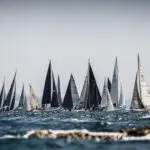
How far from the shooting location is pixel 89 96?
4921 inches

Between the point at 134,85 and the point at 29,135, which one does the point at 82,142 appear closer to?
the point at 29,135

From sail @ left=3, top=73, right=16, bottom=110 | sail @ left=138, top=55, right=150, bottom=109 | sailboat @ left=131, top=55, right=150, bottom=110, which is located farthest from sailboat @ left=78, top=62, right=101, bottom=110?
sail @ left=3, top=73, right=16, bottom=110

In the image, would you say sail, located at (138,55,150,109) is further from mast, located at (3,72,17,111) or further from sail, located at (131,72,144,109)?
mast, located at (3,72,17,111)

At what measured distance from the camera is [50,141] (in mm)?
40188

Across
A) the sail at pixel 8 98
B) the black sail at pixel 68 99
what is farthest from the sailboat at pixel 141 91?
the sail at pixel 8 98

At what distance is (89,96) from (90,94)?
1.12m

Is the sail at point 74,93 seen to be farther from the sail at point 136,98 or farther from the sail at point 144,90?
the sail at point 144,90

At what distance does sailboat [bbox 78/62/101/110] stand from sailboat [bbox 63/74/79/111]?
448 centimetres

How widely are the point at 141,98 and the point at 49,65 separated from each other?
3172cm

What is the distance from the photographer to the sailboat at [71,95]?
134 m

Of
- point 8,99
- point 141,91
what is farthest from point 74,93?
point 8,99

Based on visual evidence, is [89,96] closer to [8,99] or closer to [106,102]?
[106,102]

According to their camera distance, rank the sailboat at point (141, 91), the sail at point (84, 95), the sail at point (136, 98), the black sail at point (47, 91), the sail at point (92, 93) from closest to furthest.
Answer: the sailboat at point (141, 91)
the sail at point (136, 98)
the sail at point (92, 93)
the sail at point (84, 95)
the black sail at point (47, 91)

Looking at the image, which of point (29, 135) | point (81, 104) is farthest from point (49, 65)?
point (29, 135)
